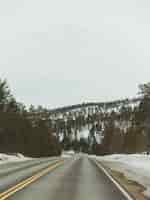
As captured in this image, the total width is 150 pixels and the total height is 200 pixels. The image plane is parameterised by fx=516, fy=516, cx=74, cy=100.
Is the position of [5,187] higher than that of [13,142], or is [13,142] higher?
[13,142]

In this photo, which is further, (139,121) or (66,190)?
(139,121)

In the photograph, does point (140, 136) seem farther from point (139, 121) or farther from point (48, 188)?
Result: point (48, 188)

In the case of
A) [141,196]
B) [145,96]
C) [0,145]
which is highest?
[145,96]

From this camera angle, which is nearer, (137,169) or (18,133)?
(137,169)

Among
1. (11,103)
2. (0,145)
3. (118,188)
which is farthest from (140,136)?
(118,188)

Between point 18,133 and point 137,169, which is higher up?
point 18,133

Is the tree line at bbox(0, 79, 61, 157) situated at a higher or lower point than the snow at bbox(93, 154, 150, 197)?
higher

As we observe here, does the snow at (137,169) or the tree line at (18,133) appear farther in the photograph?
the tree line at (18,133)

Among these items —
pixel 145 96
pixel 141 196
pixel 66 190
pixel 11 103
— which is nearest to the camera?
pixel 141 196

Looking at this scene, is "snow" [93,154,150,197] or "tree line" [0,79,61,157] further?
"tree line" [0,79,61,157]

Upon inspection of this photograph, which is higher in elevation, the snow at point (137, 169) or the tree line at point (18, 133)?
the tree line at point (18, 133)

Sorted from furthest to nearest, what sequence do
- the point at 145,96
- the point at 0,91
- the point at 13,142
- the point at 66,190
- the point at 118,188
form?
1. the point at 0,91
2. the point at 13,142
3. the point at 145,96
4. the point at 118,188
5. the point at 66,190

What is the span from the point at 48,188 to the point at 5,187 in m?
1.61

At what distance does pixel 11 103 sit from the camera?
121 meters
